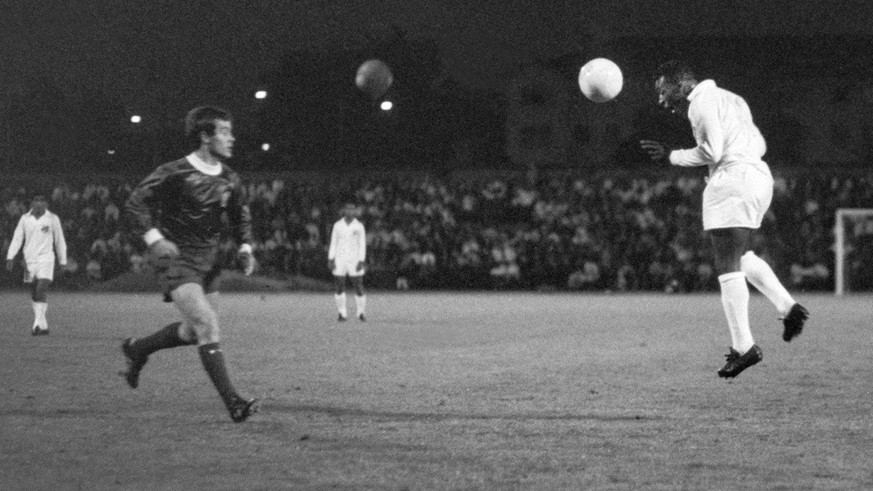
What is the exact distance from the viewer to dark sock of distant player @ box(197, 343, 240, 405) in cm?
818

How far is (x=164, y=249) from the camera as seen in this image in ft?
27.3

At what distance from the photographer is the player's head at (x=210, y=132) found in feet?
28.0

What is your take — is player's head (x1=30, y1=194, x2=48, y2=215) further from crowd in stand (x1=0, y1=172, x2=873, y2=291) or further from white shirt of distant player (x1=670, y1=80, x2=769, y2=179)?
crowd in stand (x1=0, y1=172, x2=873, y2=291)

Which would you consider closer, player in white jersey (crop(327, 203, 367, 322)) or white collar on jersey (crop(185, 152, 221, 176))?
white collar on jersey (crop(185, 152, 221, 176))

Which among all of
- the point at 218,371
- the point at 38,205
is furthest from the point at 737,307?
the point at 38,205

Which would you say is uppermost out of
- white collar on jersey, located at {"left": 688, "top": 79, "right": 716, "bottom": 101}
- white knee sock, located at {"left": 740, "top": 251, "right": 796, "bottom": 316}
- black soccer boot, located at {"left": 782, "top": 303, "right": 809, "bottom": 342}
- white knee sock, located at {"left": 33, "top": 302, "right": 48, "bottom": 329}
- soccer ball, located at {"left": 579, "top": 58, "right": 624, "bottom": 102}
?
soccer ball, located at {"left": 579, "top": 58, "right": 624, "bottom": 102}

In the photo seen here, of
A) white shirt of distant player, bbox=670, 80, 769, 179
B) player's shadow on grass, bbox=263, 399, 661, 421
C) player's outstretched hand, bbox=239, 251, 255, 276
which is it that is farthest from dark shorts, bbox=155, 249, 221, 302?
white shirt of distant player, bbox=670, 80, 769, 179

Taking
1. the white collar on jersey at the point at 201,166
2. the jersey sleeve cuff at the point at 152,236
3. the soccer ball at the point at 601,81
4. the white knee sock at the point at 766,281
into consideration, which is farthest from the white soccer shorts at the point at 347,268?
the jersey sleeve cuff at the point at 152,236

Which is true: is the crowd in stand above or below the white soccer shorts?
above

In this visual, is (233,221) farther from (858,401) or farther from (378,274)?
(378,274)

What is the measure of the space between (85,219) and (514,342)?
28.3 m

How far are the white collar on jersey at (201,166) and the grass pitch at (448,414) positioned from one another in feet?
5.67

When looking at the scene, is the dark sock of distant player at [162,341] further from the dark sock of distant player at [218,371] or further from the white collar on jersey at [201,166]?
the white collar on jersey at [201,166]

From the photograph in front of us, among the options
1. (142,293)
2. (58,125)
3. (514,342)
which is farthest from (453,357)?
(58,125)
